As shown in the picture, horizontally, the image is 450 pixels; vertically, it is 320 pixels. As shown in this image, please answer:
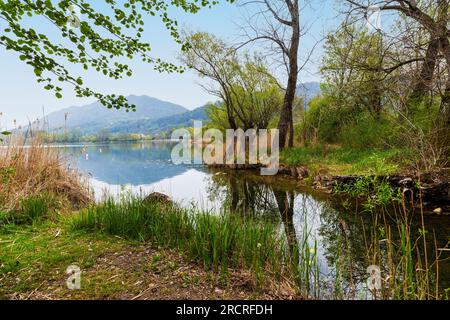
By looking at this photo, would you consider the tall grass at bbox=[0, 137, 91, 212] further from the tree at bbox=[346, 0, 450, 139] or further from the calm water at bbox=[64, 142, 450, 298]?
the tree at bbox=[346, 0, 450, 139]

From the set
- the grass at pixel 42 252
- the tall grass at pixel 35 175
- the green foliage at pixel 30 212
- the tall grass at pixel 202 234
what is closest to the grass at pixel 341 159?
the tall grass at pixel 202 234

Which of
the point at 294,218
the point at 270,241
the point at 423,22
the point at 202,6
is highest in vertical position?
the point at 423,22

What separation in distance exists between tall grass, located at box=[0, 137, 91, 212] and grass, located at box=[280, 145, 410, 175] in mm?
8154

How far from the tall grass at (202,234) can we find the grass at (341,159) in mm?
5388

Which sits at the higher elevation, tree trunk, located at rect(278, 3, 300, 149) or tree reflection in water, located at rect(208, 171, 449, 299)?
tree trunk, located at rect(278, 3, 300, 149)

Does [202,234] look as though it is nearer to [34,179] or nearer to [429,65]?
[34,179]

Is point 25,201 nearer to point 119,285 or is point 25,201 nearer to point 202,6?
point 119,285

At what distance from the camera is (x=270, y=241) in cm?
389

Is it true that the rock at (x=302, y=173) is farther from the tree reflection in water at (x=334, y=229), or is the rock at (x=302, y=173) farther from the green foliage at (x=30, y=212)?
the green foliage at (x=30, y=212)

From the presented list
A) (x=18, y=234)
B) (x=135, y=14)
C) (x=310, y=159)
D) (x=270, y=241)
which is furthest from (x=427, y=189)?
(x=18, y=234)

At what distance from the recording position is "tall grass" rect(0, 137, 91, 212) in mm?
6016

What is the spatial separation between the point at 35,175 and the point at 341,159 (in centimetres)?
1121

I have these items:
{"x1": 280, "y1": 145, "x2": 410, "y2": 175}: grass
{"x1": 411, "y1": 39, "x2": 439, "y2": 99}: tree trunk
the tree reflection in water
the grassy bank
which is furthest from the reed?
{"x1": 411, "y1": 39, "x2": 439, "y2": 99}: tree trunk

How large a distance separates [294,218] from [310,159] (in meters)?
7.31
